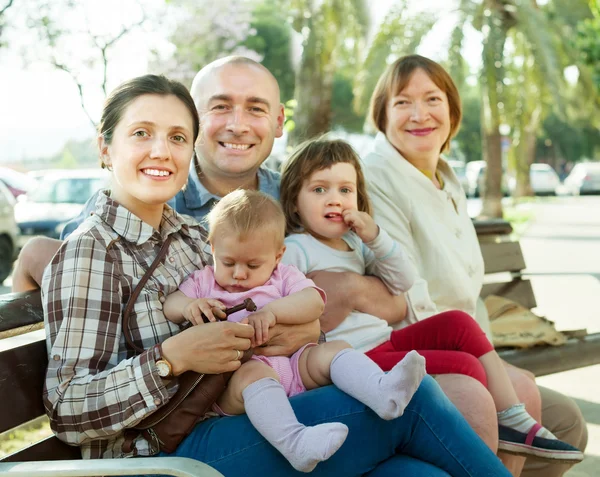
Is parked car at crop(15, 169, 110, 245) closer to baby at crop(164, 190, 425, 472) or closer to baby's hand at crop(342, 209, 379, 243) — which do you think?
baby's hand at crop(342, 209, 379, 243)

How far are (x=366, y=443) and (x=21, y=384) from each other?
980mm

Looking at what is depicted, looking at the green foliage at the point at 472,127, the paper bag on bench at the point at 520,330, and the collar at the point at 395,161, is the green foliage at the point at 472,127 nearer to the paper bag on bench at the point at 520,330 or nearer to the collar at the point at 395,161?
the paper bag on bench at the point at 520,330

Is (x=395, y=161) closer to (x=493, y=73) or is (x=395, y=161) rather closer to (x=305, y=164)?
(x=305, y=164)

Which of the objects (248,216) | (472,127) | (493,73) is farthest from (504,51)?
(472,127)

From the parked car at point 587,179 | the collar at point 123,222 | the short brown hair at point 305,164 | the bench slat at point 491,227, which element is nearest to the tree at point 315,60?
the bench slat at point 491,227

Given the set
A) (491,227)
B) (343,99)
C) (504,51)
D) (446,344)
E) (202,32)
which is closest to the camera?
(446,344)

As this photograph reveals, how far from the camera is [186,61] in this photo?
15.2 meters

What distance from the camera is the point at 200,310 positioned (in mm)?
2430

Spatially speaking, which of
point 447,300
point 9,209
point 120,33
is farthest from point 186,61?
point 447,300

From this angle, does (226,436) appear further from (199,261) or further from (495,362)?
(495,362)

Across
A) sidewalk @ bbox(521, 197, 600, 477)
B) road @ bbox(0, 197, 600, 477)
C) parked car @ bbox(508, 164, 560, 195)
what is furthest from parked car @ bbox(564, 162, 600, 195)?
sidewalk @ bbox(521, 197, 600, 477)

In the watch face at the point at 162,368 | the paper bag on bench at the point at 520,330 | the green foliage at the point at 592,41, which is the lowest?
the paper bag on bench at the point at 520,330

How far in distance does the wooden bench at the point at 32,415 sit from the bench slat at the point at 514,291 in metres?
3.26

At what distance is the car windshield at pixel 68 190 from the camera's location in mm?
15789
